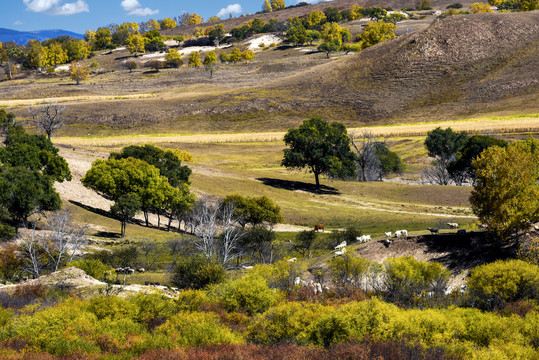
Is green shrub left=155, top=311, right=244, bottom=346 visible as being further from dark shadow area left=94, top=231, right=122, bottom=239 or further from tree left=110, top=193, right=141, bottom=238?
tree left=110, top=193, right=141, bottom=238

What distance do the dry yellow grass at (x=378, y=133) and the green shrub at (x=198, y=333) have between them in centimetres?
10434

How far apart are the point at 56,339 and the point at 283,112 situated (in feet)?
479

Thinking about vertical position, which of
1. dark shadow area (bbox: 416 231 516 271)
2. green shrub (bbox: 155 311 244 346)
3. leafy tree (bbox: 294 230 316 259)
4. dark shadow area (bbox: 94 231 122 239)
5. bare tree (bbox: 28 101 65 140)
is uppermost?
bare tree (bbox: 28 101 65 140)

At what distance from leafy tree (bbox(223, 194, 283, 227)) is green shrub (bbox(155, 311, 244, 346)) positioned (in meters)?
36.4

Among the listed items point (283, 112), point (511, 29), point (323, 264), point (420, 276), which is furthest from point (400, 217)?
point (511, 29)

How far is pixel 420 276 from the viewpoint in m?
34.4

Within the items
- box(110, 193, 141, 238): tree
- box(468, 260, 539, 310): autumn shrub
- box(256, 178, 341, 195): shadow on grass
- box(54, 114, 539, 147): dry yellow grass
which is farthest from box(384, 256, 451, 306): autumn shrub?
box(54, 114, 539, 147): dry yellow grass

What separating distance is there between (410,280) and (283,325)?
37.6ft

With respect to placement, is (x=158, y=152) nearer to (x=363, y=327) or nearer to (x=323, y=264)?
(x=323, y=264)

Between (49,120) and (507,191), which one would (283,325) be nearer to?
(507,191)

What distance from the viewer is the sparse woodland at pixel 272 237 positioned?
80.5 ft

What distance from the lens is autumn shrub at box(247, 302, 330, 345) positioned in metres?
25.8

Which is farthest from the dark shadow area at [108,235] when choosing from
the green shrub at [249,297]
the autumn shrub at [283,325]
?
the autumn shrub at [283,325]

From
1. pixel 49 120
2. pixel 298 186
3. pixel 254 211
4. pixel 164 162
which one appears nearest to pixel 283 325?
pixel 254 211
